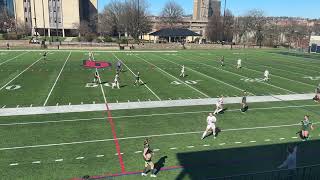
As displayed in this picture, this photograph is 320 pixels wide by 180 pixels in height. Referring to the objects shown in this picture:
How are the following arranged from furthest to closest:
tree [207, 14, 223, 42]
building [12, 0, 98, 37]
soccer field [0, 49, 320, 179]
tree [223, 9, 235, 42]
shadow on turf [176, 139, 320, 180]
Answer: building [12, 0, 98, 37]
tree [223, 9, 235, 42]
tree [207, 14, 223, 42]
soccer field [0, 49, 320, 179]
shadow on turf [176, 139, 320, 180]

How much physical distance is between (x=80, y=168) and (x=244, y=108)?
451 inches

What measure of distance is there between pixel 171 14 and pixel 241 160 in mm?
116994

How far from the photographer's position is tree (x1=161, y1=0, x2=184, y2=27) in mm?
124150

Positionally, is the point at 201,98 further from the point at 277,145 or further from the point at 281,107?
the point at 277,145

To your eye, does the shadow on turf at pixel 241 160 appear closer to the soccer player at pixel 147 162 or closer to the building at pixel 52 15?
the soccer player at pixel 147 162

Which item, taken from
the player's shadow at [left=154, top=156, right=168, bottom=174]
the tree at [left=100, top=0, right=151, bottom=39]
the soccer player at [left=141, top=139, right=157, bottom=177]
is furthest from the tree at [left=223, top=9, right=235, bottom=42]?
the soccer player at [left=141, top=139, right=157, bottom=177]

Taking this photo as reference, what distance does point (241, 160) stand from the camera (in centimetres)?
1272

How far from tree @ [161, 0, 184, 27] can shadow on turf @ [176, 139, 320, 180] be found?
370 ft

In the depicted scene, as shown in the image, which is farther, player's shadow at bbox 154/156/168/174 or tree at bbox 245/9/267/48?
tree at bbox 245/9/267/48

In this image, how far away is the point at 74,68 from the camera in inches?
1427

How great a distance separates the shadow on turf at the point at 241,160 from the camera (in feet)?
38.1

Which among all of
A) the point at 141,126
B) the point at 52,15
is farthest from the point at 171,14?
the point at 141,126

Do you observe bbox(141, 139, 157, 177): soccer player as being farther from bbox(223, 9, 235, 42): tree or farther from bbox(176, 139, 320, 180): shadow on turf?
bbox(223, 9, 235, 42): tree

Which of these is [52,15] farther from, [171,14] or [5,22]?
[171,14]
